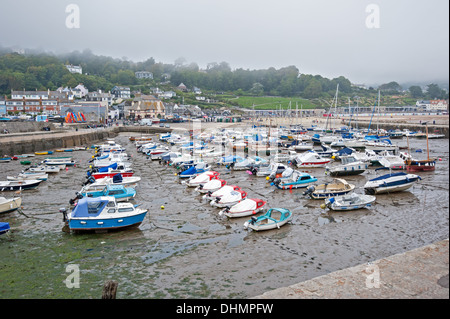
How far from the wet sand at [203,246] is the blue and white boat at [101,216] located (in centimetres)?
45

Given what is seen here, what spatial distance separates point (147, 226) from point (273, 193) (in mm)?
9988

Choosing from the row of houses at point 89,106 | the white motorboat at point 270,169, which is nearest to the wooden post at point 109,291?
the white motorboat at point 270,169

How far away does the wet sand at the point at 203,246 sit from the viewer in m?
11.9

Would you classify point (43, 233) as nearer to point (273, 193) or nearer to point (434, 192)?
point (273, 193)

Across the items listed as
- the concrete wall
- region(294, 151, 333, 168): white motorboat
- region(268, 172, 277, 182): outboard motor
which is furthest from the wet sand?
the concrete wall

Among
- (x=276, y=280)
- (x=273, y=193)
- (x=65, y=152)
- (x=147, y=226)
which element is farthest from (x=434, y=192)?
(x=65, y=152)

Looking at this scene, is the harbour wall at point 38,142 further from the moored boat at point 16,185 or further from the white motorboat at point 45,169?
the moored boat at point 16,185

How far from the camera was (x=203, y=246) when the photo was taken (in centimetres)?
1514

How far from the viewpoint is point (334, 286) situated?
31.4 ft

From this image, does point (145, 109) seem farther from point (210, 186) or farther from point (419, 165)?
point (419, 165)

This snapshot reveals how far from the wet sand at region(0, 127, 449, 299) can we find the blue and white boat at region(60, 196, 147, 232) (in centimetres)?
45

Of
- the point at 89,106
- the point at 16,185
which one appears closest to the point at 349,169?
the point at 16,185

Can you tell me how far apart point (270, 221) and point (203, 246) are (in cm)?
380
